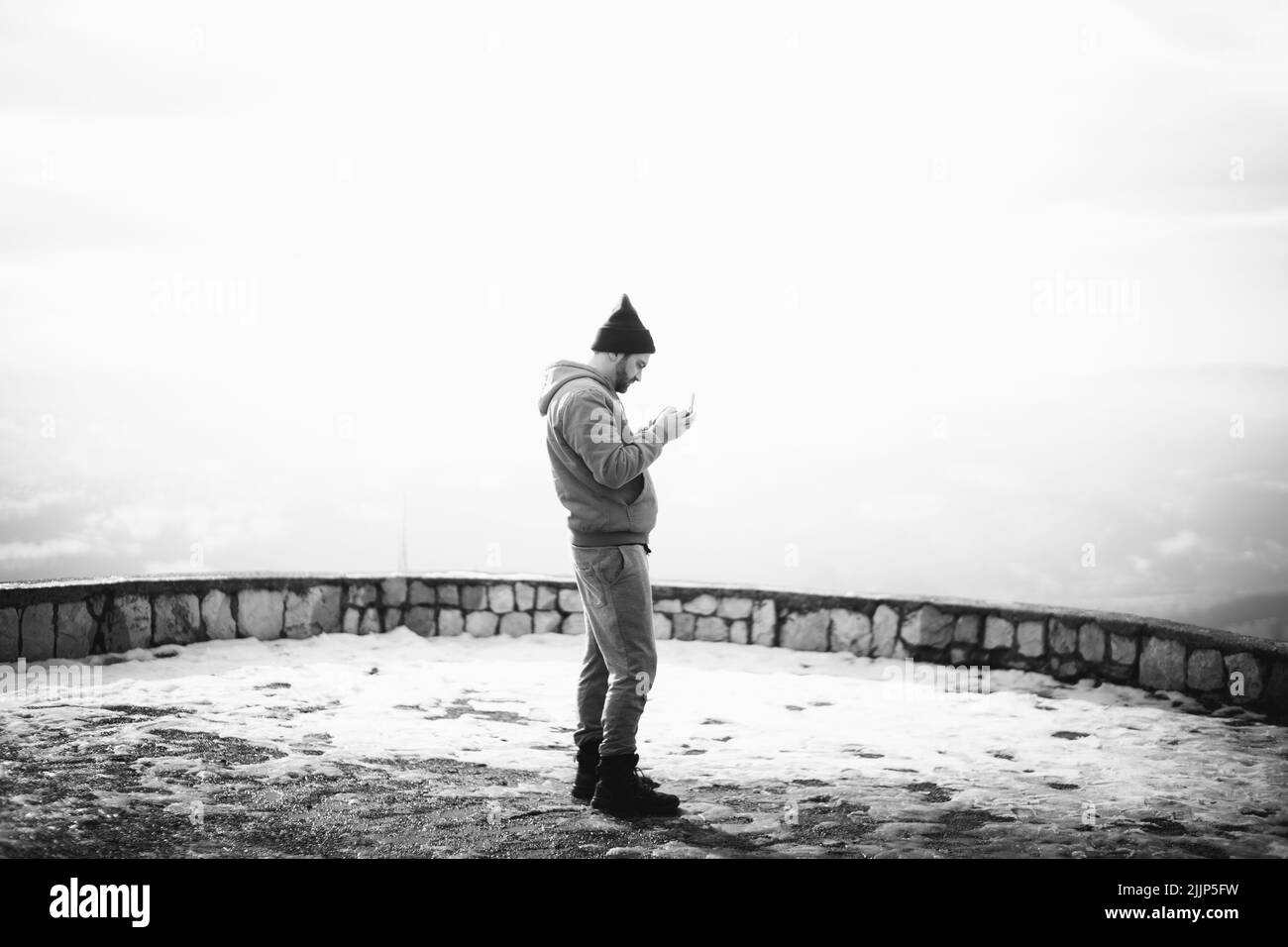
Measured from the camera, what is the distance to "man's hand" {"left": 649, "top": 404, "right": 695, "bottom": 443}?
4480mm

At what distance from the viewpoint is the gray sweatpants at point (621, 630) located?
14.8ft

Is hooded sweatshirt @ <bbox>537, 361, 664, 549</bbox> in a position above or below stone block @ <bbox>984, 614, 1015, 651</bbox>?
above

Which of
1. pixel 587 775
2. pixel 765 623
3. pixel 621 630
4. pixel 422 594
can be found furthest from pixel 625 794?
pixel 422 594

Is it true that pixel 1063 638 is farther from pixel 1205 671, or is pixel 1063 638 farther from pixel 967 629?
pixel 1205 671

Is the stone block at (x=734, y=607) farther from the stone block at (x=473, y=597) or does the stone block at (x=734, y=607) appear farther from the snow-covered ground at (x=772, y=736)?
the stone block at (x=473, y=597)

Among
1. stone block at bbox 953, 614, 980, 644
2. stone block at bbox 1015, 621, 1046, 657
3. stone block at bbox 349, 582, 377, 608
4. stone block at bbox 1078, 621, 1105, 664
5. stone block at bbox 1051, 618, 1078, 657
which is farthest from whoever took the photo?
stone block at bbox 349, 582, 377, 608

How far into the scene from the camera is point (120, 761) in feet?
16.7

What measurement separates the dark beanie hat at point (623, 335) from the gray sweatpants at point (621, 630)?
0.70 metres

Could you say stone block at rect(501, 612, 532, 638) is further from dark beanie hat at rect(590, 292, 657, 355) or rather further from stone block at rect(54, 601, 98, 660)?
dark beanie hat at rect(590, 292, 657, 355)

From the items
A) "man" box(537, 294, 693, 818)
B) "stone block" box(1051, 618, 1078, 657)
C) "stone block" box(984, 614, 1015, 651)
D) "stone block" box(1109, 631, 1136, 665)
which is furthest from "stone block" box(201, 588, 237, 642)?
"stone block" box(1109, 631, 1136, 665)

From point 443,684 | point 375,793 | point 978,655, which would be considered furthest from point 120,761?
point 978,655

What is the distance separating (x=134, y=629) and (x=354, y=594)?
1.41 metres

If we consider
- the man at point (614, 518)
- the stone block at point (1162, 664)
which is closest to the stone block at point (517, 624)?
the stone block at point (1162, 664)
